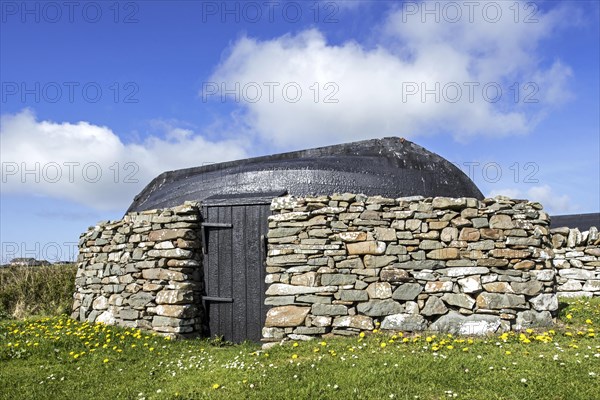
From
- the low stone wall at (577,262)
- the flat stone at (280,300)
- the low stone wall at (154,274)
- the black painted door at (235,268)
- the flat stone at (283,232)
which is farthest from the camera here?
the low stone wall at (577,262)

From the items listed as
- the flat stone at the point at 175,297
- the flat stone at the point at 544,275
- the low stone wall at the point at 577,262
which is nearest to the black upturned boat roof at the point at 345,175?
the flat stone at the point at 175,297

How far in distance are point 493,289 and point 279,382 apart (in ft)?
11.8

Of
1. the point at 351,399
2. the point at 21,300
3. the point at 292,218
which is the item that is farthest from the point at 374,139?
the point at 21,300

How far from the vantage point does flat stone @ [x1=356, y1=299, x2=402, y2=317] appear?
7.62m

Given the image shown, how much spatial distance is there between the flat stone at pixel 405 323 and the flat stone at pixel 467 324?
0.58 feet

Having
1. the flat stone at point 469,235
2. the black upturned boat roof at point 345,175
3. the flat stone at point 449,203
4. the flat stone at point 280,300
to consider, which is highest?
the black upturned boat roof at point 345,175

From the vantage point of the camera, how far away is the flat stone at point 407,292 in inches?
300

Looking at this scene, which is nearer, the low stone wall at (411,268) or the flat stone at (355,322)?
the low stone wall at (411,268)

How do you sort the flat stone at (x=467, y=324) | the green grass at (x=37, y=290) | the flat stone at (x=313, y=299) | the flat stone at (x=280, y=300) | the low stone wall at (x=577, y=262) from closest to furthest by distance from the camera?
1. the flat stone at (x=467, y=324)
2. the flat stone at (x=313, y=299)
3. the flat stone at (x=280, y=300)
4. the low stone wall at (x=577, y=262)
5. the green grass at (x=37, y=290)

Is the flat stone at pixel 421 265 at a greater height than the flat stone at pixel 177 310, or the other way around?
the flat stone at pixel 421 265

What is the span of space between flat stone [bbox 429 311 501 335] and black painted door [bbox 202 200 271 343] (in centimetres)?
285

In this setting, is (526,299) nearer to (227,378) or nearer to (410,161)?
(410,161)

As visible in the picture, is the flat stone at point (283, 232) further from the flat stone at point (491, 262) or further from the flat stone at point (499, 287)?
the flat stone at point (499, 287)

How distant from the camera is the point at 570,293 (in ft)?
38.5
